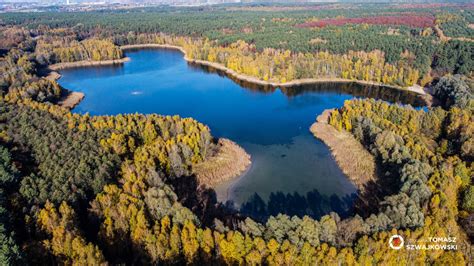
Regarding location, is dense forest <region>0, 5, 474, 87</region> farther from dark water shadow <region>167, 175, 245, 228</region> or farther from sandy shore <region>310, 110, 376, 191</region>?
dark water shadow <region>167, 175, 245, 228</region>

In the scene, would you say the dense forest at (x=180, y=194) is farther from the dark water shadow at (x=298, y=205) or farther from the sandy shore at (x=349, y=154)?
the dark water shadow at (x=298, y=205)

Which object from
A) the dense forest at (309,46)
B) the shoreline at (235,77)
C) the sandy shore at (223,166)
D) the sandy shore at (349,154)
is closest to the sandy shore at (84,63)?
the shoreline at (235,77)

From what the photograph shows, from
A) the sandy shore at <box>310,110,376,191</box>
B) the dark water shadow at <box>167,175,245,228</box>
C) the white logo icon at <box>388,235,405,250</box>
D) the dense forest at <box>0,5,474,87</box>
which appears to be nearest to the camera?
the white logo icon at <box>388,235,405,250</box>

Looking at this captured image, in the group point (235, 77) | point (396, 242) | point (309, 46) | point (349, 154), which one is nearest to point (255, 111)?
point (349, 154)

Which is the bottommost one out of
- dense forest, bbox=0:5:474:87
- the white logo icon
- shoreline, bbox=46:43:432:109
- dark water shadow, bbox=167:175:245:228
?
dark water shadow, bbox=167:175:245:228

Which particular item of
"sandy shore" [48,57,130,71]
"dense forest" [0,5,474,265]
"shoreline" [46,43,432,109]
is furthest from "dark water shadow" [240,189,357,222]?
"sandy shore" [48,57,130,71]

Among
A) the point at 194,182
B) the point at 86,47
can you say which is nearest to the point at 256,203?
the point at 194,182

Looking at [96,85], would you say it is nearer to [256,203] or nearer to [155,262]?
[256,203]
